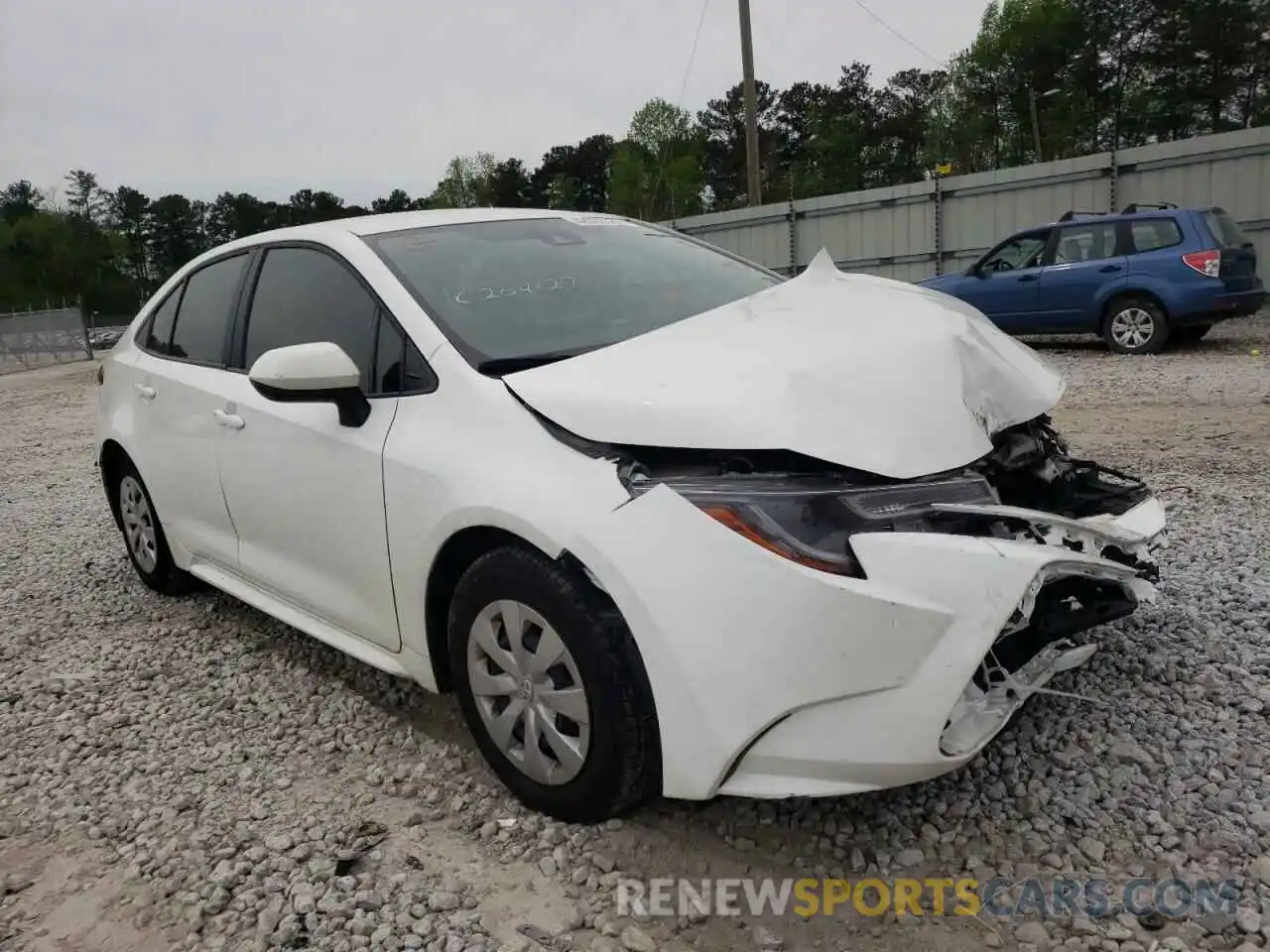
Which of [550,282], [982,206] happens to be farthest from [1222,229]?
[550,282]

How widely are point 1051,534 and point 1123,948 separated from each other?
867 mm

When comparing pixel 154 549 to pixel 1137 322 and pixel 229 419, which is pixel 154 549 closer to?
pixel 229 419

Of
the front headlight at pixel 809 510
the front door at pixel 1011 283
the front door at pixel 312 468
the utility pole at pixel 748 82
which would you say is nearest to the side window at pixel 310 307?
the front door at pixel 312 468

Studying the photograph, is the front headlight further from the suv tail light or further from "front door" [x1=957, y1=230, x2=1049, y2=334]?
"front door" [x1=957, y1=230, x2=1049, y2=334]

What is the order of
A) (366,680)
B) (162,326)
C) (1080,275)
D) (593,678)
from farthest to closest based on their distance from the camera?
(1080,275) < (162,326) < (366,680) < (593,678)

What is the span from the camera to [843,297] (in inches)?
115

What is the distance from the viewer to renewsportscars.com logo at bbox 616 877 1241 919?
2.04m

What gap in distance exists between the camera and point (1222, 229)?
1015 cm

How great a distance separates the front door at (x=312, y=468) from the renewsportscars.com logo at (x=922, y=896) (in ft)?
3.54

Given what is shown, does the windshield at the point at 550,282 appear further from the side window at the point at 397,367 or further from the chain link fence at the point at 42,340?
the chain link fence at the point at 42,340

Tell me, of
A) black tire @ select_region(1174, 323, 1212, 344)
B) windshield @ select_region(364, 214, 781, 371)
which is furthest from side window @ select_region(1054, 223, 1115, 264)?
windshield @ select_region(364, 214, 781, 371)

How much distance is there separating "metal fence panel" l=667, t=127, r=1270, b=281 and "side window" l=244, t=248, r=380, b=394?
1370 cm

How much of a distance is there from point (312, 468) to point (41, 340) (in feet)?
83.5

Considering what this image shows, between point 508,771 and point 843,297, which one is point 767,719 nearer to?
point 508,771
